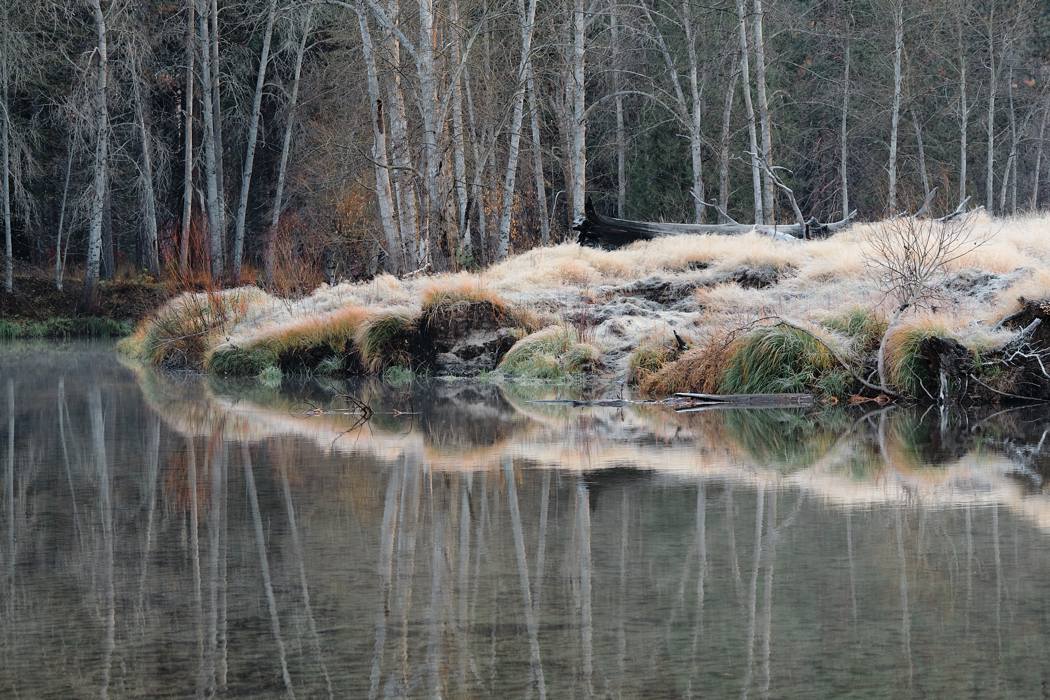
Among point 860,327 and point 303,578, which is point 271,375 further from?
point 303,578

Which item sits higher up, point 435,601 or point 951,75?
point 951,75

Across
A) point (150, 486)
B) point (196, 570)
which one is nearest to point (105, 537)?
point (196, 570)

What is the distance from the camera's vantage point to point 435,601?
16.5 feet

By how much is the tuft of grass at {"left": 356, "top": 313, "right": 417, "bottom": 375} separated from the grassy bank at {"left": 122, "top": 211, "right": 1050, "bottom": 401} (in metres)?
0.02

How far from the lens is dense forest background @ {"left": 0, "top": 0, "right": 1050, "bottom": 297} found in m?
33.3

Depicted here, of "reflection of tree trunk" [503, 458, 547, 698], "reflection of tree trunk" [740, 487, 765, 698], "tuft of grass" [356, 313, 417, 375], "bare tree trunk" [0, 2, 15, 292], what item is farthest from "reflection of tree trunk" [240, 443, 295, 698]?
"bare tree trunk" [0, 2, 15, 292]

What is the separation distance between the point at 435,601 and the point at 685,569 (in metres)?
1.08

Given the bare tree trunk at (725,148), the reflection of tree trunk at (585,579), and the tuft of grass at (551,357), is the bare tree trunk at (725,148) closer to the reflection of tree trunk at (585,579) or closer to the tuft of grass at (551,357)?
the tuft of grass at (551,357)

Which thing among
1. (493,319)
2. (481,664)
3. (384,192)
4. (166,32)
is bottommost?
(481,664)

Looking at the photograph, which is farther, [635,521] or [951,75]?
[951,75]

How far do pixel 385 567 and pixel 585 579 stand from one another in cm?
84

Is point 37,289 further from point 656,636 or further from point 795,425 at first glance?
point 656,636

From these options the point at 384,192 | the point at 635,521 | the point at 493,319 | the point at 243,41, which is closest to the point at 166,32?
the point at 243,41

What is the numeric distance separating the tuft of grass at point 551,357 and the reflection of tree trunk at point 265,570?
7997 mm
